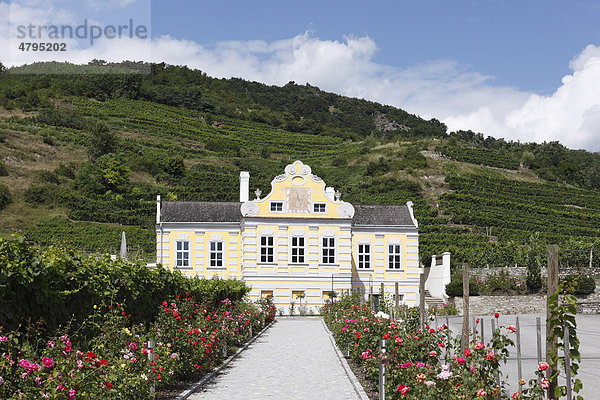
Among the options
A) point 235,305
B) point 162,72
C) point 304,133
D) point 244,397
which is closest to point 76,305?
point 244,397

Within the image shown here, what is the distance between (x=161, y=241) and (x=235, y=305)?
1550cm

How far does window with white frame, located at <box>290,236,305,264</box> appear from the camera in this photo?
3569 cm

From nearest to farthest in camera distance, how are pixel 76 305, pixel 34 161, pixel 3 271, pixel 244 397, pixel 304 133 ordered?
pixel 3 271, pixel 76 305, pixel 244 397, pixel 34 161, pixel 304 133

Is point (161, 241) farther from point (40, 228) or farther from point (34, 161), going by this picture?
point (34, 161)

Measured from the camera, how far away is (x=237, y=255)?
3741cm

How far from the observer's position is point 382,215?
3875 cm

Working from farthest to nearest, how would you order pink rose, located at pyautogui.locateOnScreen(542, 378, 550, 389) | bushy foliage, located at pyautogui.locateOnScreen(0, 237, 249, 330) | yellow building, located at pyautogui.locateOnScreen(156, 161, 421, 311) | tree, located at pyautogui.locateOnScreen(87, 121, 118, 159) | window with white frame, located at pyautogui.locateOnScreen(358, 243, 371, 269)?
tree, located at pyautogui.locateOnScreen(87, 121, 118, 159), window with white frame, located at pyautogui.locateOnScreen(358, 243, 371, 269), yellow building, located at pyautogui.locateOnScreen(156, 161, 421, 311), bushy foliage, located at pyautogui.locateOnScreen(0, 237, 249, 330), pink rose, located at pyautogui.locateOnScreen(542, 378, 550, 389)

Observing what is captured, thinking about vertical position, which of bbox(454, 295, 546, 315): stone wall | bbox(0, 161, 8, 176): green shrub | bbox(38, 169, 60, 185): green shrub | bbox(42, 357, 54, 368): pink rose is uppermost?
bbox(0, 161, 8, 176): green shrub

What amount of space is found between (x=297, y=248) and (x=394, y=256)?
6546 mm

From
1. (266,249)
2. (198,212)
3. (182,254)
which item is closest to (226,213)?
(198,212)

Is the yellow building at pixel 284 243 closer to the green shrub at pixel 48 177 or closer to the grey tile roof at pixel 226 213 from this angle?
the grey tile roof at pixel 226 213

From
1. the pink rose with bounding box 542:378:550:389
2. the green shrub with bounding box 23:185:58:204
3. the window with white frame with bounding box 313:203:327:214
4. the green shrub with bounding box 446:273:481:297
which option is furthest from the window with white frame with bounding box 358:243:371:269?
the green shrub with bounding box 23:185:58:204

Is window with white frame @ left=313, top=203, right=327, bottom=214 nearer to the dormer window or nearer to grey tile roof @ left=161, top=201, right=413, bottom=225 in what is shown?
the dormer window

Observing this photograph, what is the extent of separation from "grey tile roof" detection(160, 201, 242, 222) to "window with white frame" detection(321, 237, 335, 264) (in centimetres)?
565
